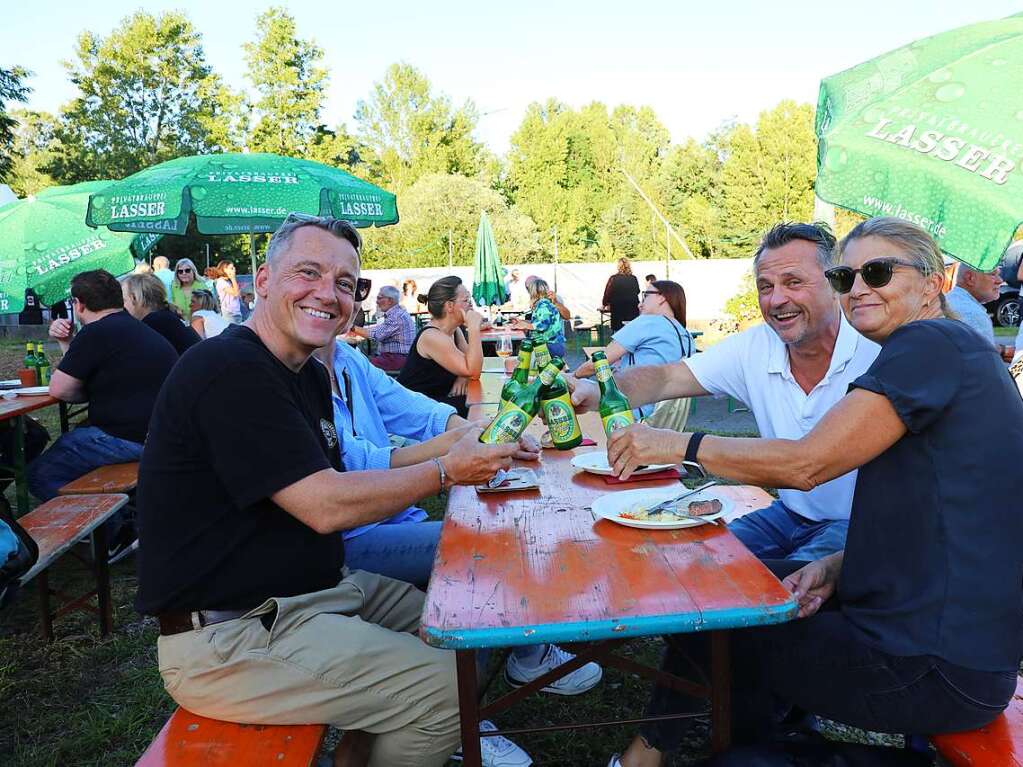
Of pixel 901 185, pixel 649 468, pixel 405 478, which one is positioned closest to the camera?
pixel 405 478

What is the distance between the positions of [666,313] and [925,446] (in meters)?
4.36

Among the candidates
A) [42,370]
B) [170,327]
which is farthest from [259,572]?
[42,370]

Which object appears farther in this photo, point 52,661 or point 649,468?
point 52,661

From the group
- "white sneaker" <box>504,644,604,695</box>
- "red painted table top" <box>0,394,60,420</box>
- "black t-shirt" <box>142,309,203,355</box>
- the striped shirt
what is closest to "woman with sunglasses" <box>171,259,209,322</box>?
the striped shirt

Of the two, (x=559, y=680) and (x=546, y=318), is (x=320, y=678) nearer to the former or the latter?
(x=559, y=680)

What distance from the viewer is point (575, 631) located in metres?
1.44

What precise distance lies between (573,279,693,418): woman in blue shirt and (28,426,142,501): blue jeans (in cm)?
312

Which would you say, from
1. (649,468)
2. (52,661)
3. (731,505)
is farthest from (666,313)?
(52,661)

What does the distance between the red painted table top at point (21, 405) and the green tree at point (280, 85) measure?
28.9 metres

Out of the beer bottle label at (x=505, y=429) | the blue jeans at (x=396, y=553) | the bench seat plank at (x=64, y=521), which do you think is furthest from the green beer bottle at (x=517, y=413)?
the bench seat plank at (x=64, y=521)

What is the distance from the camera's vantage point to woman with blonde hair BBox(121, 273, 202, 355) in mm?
5707

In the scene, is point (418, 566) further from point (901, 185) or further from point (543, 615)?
point (901, 185)

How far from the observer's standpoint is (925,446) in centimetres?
166

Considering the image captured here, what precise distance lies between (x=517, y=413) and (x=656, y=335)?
3.37m
